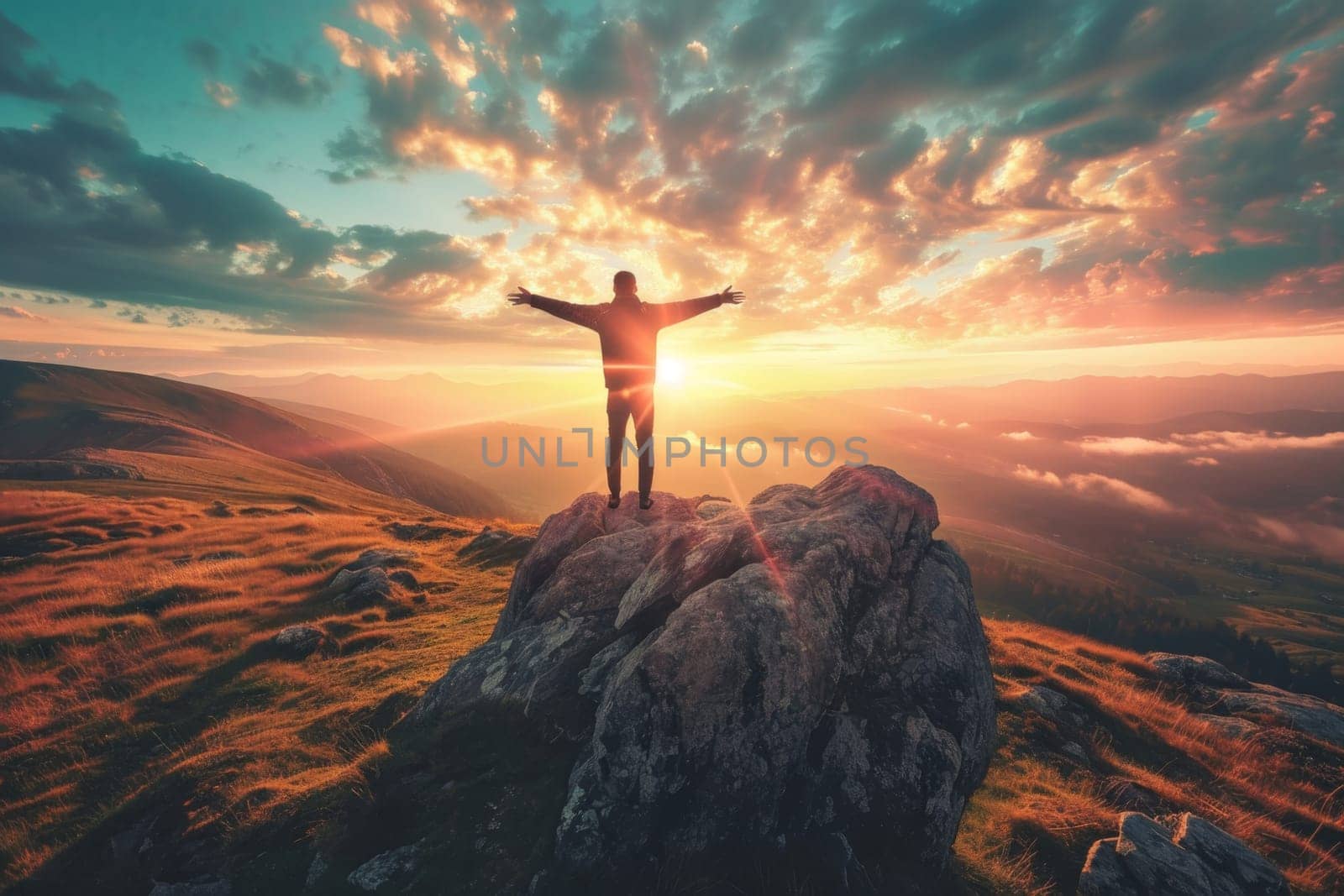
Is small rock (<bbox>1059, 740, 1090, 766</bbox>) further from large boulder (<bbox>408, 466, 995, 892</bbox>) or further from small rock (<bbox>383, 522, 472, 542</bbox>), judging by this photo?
small rock (<bbox>383, 522, 472, 542</bbox>)

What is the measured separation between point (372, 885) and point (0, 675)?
→ 69.8 feet

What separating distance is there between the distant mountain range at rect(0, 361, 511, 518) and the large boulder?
251 ft

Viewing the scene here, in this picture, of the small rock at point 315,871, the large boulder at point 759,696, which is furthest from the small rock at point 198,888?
the large boulder at point 759,696

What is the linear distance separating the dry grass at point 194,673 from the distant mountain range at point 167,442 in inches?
1918

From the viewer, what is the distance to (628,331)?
12.6 meters

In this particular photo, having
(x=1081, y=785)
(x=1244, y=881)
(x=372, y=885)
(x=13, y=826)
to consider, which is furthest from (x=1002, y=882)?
(x=13, y=826)

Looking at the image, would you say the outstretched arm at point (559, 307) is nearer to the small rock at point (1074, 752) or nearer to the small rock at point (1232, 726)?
the small rock at point (1074, 752)

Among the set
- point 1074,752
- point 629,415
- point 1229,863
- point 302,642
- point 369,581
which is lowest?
point 302,642

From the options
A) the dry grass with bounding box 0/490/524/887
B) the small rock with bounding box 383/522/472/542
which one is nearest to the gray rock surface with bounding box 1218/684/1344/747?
the dry grass with bounding box 0/490/524/887

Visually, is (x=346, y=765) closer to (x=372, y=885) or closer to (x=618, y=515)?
(x=372, y=885)

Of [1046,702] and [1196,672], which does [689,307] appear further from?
[1196,672]

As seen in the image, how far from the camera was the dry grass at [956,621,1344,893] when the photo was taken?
30.6ft

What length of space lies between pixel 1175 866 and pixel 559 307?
15663 millimetres

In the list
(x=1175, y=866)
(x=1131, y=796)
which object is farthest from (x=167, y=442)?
(x=1175, y=866)
